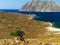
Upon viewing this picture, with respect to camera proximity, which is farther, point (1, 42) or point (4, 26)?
point (4, 26)

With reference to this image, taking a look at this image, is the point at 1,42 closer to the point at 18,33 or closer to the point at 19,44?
the point at 19,44

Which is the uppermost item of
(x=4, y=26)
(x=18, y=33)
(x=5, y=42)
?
(x=5, y=42)

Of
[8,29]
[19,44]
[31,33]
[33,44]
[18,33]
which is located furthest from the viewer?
[8,29]

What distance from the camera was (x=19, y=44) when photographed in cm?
2692

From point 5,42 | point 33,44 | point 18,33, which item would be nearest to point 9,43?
point 5,42

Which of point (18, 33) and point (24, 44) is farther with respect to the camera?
point (18, 33)

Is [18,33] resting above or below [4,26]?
above

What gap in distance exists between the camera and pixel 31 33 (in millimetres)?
80688

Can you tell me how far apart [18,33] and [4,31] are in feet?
149

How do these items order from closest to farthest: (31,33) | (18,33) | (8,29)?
(18,33) → (31,33) → (8,29)

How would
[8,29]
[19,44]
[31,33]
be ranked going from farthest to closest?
[8,29], [31,33], [19,44]

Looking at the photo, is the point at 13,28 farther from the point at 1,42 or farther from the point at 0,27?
the point at 1,42

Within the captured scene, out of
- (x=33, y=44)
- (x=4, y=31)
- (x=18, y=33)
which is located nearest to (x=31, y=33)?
(x=4, y=31)

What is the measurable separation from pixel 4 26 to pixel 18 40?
63600mm
